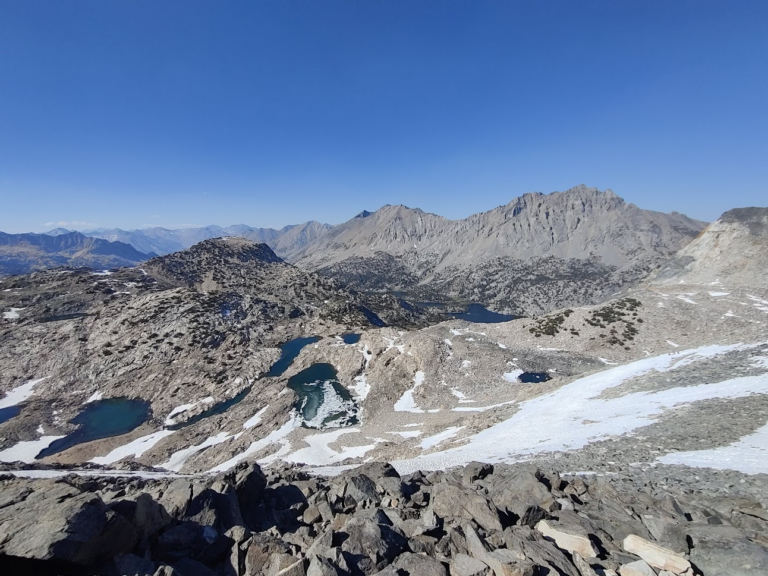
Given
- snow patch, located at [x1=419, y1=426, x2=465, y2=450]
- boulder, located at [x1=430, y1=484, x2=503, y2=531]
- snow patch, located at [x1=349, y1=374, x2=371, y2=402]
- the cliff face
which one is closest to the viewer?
boulder, located at [x1=430, y1=484, x2=503, y2=531]

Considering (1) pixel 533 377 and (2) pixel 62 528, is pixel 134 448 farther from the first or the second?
(1) pixel 533 377

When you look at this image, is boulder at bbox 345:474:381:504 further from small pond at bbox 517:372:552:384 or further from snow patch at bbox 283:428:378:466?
small pond at bbox 517:372:552:384

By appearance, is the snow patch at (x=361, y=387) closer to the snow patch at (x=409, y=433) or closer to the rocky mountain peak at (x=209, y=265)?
the snow patch at (x=409, y=433)

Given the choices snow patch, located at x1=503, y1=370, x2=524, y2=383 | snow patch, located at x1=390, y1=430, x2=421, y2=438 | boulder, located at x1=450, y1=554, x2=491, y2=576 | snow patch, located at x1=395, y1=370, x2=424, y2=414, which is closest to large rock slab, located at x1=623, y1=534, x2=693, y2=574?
boulder, located at x1=450, y1=554, x2=491, y2=576

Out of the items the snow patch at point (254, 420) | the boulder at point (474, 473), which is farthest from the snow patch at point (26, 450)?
the boulder at point (474, 473)

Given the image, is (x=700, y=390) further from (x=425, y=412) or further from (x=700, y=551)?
(x=425, y=412)

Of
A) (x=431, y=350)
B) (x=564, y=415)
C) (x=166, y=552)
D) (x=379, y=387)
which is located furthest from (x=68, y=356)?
(x=564, y=415)

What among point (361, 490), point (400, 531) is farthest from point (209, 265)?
point (400, 531)
